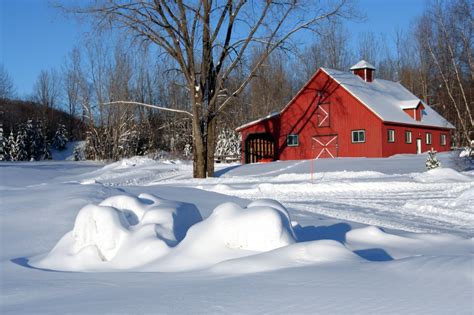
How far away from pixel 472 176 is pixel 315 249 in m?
19.4

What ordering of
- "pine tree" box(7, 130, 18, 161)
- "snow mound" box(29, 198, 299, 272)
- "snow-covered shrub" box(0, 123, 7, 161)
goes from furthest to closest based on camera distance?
"pine tree" box(7, 130, 18, 161) < "snow-covered shrub" box(0, 123, 7, 161) < "snow mound" box(29, 198, 299, 272)

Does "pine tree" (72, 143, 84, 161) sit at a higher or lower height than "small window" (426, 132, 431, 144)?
lower

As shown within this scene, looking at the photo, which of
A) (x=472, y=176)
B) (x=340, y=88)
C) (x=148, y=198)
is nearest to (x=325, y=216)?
(x=148, y=198)

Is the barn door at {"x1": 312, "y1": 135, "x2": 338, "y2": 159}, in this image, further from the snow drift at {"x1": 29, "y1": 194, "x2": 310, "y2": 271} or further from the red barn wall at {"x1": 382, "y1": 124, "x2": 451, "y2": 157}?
the snow drift at {"x1": 29, "y1": 194, "x2": 310, "y2": 271}

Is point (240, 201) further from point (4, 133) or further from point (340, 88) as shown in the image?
point (4, 133)

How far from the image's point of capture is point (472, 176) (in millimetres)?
22891

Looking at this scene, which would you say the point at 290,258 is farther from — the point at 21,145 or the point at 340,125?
the point at 21,145

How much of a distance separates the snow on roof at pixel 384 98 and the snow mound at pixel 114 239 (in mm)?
32477

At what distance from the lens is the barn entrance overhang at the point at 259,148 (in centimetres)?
4266

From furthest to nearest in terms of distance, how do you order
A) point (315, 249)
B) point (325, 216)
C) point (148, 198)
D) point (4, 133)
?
1. point (4, 133)
2. point (325, 216)
3. point (148, 198)
4. point (315, 249)

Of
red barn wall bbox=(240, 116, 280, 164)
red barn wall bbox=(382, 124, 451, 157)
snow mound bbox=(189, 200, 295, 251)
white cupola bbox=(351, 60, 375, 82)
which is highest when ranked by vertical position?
white cupola bbox=(351, 60, 375, 82)

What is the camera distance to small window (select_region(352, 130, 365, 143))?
38.5 m

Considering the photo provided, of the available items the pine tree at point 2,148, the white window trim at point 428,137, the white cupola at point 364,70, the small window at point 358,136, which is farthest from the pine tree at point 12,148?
the white window trim at point 428,137

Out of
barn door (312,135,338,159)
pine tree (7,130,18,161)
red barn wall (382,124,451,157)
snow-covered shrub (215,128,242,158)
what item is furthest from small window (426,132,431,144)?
pine tree (7,130,18,161)
